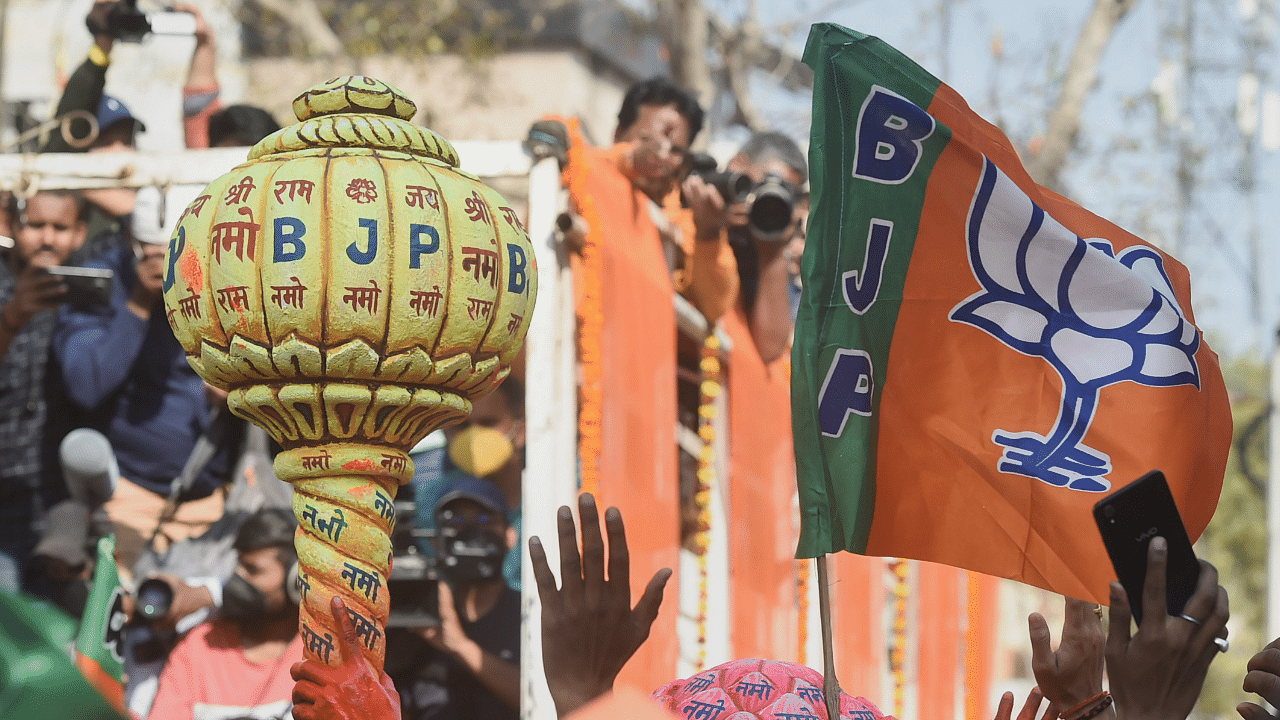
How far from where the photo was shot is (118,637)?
144 inches

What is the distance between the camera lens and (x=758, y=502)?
6.28 meters

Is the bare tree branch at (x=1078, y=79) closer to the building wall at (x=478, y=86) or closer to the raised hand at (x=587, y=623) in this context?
the building wall at (x=478, y=86)

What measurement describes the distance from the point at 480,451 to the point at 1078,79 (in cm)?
923

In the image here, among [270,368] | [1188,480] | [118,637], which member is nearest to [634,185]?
[118,637]

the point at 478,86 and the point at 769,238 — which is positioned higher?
the point at 478,86

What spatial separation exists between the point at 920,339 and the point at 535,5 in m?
12.8

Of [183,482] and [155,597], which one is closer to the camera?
[155,597]

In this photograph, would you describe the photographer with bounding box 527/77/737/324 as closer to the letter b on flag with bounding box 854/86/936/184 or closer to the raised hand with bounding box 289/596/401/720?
the letter b on flag with bounding box 854/86/936/184

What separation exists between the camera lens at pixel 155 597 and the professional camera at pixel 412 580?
672 mm

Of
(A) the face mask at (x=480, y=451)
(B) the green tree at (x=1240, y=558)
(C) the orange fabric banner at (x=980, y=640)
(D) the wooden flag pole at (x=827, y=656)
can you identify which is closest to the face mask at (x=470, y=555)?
(A) the face mask at (x=480, y=451)

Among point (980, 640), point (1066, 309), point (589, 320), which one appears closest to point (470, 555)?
point (589, 320)

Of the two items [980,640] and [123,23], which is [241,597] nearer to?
[123,23]

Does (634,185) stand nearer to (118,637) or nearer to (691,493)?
(691,493)

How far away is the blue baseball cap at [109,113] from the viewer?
543cm
